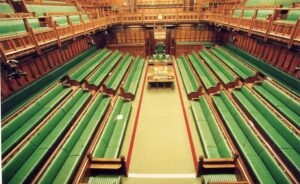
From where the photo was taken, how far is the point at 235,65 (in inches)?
399

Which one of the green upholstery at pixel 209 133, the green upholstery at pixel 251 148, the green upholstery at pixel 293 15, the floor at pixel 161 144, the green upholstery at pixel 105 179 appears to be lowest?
the floor at pixel 161 144

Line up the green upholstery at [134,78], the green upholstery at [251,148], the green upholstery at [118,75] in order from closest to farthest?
the green upholstery at [251,148] < the green upholstery at [118,75] < the green upholstery at [134,78]

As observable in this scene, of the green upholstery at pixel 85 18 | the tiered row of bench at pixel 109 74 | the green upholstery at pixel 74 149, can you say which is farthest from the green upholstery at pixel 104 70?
the green upholstery at pixel 85 18

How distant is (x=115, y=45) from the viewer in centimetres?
1580

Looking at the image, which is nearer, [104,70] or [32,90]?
[32,90]

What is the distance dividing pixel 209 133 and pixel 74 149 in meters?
4.71

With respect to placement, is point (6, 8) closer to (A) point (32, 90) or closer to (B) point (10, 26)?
(B) point (10, 26)

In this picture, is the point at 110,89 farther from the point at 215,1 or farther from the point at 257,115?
the point at 215,1

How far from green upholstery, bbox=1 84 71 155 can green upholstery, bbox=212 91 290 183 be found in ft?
22.3

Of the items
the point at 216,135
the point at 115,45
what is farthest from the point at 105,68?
the point at 216,135

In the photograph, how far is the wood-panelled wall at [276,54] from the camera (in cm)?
711

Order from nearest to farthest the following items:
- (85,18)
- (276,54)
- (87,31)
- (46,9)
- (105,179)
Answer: (105,179) → (276,54) → (87,31) → (46,9) → (85,18)

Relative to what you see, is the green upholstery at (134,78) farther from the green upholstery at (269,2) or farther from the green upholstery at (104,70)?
the green upholstery at (269,2)

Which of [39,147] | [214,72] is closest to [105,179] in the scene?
[39,147]
